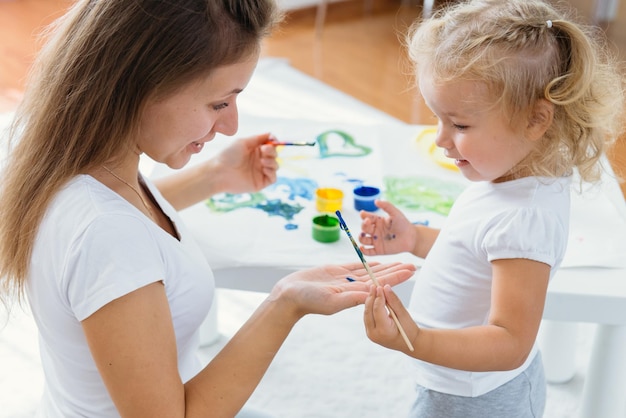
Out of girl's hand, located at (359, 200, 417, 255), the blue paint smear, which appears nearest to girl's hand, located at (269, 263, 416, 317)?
girl's hand, located at (359, 200, 417, 255)

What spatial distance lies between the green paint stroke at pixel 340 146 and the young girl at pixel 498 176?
0.61m

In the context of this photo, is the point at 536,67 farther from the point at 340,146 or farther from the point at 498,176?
the point at 340,146

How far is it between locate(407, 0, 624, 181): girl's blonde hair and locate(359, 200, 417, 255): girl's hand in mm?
303

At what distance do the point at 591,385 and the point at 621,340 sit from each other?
15cm

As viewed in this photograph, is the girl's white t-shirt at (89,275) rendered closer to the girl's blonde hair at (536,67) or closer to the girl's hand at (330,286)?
the girl's hand at (330,286)

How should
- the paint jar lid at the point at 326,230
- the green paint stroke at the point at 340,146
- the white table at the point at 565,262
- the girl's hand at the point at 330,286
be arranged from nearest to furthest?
1. the girl's hand at the point at 330,286
2. the white table at the point at 565,262
3. the paint jar lid at the point at 326,230
4. the green paint stroke at the point at 340,146

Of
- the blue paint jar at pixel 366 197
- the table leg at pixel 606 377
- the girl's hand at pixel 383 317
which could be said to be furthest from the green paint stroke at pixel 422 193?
the girl's hand at pixel 383 317

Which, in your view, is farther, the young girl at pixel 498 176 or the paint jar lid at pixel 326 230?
the paint jar lid at pixel 326 230

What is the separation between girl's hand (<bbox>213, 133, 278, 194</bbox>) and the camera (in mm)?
1647

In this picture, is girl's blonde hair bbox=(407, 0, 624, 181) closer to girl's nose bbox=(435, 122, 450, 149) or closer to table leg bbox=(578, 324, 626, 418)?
girl's nose bbox=(435, 122, 450, 149)

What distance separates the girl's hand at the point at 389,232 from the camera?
1485 mm

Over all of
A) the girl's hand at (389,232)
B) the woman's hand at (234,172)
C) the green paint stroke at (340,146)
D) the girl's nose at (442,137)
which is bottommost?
the green paint stroke at (340,146)

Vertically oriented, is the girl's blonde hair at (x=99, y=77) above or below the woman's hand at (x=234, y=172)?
above

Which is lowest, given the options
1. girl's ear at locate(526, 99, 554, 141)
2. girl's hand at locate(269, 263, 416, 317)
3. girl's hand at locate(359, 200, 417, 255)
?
girl's hand at locate(359, 200, 417, 255)
